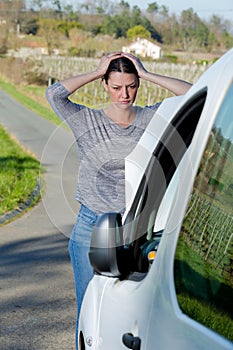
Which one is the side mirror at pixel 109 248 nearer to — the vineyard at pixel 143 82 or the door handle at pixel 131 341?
the door handle at pixel 131 341

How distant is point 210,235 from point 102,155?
1.94 metres

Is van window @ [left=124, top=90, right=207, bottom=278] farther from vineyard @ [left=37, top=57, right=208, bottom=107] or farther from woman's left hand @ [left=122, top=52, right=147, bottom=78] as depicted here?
vineyard @ [left=37, top=57, right=208, bottom=107]

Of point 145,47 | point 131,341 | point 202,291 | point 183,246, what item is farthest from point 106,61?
point 145,47

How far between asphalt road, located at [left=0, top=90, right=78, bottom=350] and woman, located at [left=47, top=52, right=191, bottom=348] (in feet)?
0.26

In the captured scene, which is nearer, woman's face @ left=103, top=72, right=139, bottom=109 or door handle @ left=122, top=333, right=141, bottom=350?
door handle @ left=122, top=333, right=141, bottom=350

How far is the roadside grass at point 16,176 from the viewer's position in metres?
13.5

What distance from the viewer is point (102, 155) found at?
13.8 ft

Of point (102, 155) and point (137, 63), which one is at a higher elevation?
point (137, 63)

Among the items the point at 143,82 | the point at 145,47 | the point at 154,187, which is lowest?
the point at 145,47

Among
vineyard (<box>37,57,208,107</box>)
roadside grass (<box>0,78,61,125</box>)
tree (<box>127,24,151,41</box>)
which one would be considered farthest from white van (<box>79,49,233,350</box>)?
tree (<box>127,24,151,41</box>)

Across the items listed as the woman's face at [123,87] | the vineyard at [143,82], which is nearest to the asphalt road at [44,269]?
the woman's face at [123,87]

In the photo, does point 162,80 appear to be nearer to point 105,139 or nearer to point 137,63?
point 137,63

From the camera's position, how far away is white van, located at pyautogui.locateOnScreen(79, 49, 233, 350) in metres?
2.15

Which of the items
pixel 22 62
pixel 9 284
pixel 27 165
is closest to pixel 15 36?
pixel 22 62
